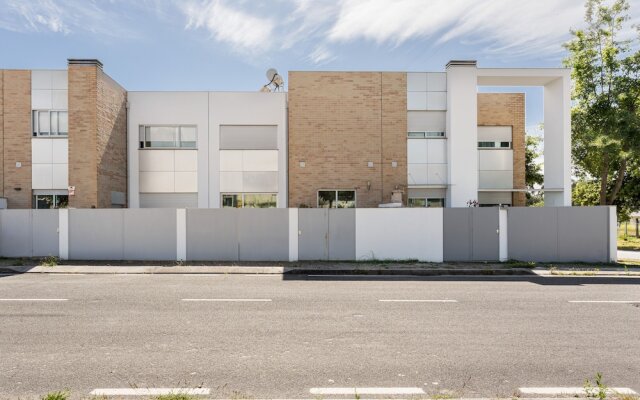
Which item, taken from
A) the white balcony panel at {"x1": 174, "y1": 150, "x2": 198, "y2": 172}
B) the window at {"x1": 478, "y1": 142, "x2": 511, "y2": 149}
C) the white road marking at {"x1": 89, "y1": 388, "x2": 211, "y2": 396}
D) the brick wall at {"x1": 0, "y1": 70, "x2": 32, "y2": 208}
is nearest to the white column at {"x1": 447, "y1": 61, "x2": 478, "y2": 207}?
the window at {"x1": 478, "y1": 142, "x2": 511, "y2": 149}

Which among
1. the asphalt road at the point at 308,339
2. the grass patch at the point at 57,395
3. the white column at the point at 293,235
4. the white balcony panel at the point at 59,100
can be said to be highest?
the white balcony panel at the point at 59,100

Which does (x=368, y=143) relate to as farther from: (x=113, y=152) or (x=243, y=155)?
(x=113, y=152)

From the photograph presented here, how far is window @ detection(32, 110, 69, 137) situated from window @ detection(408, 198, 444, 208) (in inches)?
619

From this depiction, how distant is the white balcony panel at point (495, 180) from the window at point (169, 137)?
13.9 metres

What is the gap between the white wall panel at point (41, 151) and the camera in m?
18.0

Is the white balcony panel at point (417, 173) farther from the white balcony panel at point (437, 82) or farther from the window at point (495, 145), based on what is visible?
the window at point (495, 145)

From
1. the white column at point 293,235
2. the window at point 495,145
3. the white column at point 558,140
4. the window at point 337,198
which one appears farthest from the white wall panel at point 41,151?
the white column at point 558,140

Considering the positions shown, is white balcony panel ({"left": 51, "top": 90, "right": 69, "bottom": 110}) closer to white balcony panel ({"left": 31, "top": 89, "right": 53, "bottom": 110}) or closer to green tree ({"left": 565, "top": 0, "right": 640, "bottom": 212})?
white balcony panel ({"left": 31, "top": 89, "right": 53, "bottom": 110})

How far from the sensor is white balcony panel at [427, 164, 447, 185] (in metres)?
18.8

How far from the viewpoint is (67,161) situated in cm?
1797

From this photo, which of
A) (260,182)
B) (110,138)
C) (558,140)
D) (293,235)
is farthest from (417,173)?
(110,138)

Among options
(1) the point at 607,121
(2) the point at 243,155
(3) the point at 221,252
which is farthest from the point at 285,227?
(1) the point at 607,121

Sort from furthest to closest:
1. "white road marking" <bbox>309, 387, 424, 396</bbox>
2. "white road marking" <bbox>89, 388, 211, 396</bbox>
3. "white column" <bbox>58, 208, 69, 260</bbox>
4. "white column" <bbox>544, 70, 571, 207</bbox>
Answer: "white column" <bbox>544, 70, 571, 207</bbox>, "white column" <bbox>58, 208, 69, 260</bbox>, "white road marking" <bbox>309, 387, 424, 396</bbox>, "white road marking" <bbox>89, 388, 211, 396</bbox>

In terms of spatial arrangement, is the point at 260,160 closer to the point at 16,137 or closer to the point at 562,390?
the point at 16,137
